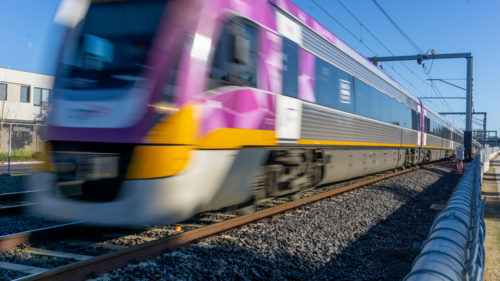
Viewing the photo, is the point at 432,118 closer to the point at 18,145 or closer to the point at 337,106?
the point at 337,106

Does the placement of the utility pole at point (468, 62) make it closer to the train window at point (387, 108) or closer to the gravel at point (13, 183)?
Answer: the train window at point (387, 108)

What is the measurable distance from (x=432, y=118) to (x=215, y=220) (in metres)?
19.5

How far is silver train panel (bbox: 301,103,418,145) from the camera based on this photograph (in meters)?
6.87

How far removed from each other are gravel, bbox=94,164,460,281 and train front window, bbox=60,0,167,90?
Answer: 1.91 m

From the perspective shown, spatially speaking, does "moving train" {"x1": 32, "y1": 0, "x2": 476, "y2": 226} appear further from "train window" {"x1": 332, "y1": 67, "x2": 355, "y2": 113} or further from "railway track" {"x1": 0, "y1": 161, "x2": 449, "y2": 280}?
"train window" {"x1": 332, "y1": 67, "x2": 355, "y2": 113}

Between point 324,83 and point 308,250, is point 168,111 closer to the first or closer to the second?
point 308,250

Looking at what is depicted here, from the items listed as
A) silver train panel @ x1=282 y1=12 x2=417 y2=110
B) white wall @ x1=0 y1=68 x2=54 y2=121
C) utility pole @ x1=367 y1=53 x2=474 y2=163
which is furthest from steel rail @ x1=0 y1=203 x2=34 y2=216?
white wall @ x1=0 y1=68 x2=54 y2=121

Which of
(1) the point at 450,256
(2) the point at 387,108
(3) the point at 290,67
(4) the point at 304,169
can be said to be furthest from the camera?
(2) the point at 387,108

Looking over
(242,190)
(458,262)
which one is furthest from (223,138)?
(458,262)

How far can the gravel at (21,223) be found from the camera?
17.4ft

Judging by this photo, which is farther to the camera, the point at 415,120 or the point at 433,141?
the point at 433,141

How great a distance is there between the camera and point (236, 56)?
194 inches

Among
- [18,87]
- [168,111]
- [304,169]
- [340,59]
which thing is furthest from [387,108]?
[18,87]

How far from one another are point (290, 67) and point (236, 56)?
61.4 inches
